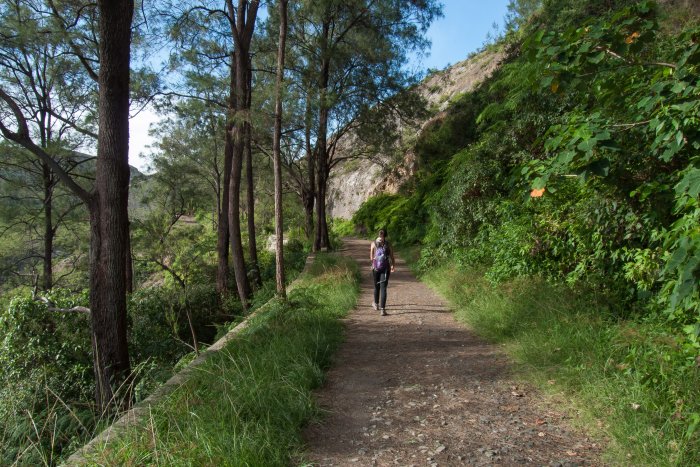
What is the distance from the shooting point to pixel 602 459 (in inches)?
117

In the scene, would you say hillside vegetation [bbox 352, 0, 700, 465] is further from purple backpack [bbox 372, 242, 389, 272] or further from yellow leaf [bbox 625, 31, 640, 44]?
purple backpack [bbox 372, 242, 389, 272]

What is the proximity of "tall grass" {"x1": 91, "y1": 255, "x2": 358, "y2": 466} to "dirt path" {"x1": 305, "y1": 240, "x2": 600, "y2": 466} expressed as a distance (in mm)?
239

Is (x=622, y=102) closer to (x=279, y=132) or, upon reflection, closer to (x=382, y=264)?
(x=382, y=264)

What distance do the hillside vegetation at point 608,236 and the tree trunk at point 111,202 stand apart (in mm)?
5166

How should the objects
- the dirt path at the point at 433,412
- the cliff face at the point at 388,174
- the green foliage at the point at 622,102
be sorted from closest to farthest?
1. the green foliage at the point at 622,102
2. the dirt path at the point at 433,412
3. the cliff face at the point at 388,174

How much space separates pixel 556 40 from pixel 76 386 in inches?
368

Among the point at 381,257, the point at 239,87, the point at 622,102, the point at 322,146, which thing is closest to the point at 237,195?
the point at 239,87

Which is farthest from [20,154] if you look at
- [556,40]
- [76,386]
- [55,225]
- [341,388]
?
[556,40]

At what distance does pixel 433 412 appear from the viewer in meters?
3.84

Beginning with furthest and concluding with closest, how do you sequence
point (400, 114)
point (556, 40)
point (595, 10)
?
point (400, 114), point (595, 10), point (556, 40)

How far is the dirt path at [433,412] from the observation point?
313 centimetres

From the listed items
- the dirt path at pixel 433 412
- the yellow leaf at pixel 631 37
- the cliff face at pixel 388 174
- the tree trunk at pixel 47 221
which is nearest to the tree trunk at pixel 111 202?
the dirt path at pixel 433 412

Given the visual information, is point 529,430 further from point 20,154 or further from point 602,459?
point 20,154

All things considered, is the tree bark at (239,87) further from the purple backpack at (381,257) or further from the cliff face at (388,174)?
the cliff face at (388,174)
